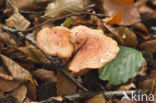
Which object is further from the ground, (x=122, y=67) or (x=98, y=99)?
(x=122, y=67)

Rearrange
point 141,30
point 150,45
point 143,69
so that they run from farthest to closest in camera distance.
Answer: point 141,30, point 150,45, point 143,69

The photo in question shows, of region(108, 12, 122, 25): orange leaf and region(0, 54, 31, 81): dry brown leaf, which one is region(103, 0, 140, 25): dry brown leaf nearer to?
region(108, 12, 122, 25): orange leaf

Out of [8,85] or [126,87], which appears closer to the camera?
[8,85]

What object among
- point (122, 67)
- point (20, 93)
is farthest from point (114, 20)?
point (20, 93)

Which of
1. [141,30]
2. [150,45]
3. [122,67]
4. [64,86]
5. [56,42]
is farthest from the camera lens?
[141,30]

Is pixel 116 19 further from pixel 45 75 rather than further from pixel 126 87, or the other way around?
pixel 45 75

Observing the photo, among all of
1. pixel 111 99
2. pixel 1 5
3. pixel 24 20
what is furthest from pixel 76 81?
pixel 1 5

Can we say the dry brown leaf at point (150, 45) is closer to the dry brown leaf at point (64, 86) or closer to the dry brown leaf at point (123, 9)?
the dry brown leaf at point (123, 9)
